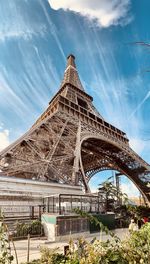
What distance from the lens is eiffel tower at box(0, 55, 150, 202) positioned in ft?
57.0

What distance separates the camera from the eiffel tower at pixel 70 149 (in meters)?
17.4

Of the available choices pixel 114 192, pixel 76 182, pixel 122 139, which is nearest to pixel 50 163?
pixel 76 182

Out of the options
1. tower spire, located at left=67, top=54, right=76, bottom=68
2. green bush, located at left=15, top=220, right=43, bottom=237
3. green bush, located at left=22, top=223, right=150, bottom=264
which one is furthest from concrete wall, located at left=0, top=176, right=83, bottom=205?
tower spire, located at left=67, top=54, right=76, bottom=68

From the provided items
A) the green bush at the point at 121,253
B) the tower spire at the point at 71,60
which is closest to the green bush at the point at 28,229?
the green bush at the point at 121,253

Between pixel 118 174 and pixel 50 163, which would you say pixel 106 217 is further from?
pixel 118 174

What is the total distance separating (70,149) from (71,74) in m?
23.7

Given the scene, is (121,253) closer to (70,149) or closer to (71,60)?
(70,149)

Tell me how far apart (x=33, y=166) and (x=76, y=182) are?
11.9ft

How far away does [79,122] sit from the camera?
990 inches

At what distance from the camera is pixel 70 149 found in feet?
66.4

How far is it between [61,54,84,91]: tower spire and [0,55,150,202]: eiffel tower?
25 cm

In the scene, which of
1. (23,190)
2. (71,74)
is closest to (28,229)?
(23,190)

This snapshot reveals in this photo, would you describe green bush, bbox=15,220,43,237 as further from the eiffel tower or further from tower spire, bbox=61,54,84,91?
tower spire, bbox=61,54,84,91

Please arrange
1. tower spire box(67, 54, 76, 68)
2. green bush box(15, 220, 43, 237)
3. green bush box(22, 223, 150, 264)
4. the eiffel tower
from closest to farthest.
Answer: green bush box(22, 223, 150, 264) < green bush box(15, 220, 43, 237) < the eiffel tower < tower spire box(67, 54, 76, 68)
